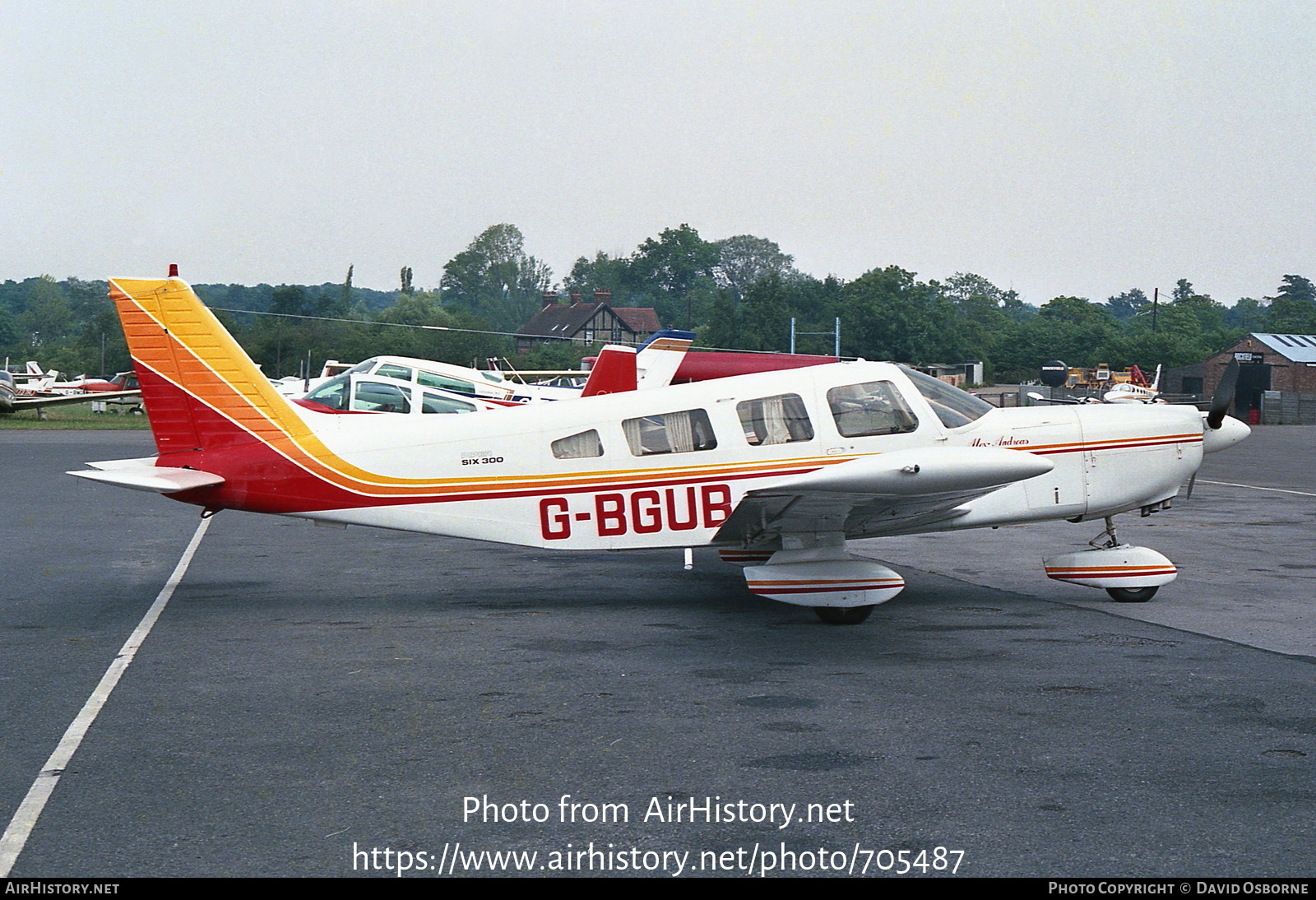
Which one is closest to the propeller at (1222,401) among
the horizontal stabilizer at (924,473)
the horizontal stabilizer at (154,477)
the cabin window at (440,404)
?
the horizontal stabilizer at (924,473)

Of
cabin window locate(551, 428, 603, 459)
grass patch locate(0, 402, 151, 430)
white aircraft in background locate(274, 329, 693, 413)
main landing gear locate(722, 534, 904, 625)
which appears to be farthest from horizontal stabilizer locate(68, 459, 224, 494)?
grass patch locate(0, 402, 151, 430)

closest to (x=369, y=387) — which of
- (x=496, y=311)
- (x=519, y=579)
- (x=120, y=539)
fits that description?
(x=120, y=539)

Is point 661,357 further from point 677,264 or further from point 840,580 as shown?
point 677,264

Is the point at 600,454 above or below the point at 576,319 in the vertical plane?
below

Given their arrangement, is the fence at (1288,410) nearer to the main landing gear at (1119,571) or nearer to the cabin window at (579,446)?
the main landing gear at (1119,571)

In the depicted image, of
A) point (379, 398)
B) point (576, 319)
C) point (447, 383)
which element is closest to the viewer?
point (379, 398)

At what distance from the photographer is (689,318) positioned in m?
119

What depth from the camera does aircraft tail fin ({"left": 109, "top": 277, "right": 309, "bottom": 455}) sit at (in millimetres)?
10227

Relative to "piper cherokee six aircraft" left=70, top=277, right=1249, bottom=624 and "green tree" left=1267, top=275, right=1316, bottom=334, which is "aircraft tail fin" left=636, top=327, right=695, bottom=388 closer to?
"piper cherokee six aircraft" left=70, top=277, right=1249, bottom=624

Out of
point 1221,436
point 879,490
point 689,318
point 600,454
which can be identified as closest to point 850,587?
point 879,490

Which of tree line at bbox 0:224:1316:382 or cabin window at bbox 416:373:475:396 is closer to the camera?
cabin window at bbox 416:373:475:396

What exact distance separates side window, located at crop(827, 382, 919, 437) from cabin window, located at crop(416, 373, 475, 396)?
13499 mm

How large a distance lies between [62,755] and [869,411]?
652 centimetres

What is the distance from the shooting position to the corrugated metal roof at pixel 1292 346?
267 feet
